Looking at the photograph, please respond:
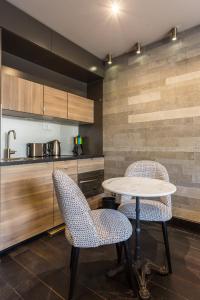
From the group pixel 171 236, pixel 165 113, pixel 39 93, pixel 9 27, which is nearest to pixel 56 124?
pixel 39 93

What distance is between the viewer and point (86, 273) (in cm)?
159

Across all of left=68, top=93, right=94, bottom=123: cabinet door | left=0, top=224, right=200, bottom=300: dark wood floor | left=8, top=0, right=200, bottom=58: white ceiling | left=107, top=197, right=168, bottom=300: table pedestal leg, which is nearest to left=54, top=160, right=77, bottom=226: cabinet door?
left=0, top=224, right=200, bottom=300: dark wood floor

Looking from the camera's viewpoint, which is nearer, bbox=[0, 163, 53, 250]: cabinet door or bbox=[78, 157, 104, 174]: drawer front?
bbox=[0, 163, 53, 250]: cabinet door

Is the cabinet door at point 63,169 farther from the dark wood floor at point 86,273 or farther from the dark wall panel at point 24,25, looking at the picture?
the dark wall panel at point 24,25

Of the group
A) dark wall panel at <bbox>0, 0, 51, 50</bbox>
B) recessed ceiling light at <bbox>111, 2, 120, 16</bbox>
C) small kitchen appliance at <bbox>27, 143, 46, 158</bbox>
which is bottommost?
small kitchen appliance at <bbox>27, 143, 46, 158</bbox>

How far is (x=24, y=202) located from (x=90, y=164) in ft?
3.82

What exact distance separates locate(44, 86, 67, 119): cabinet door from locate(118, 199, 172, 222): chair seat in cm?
154

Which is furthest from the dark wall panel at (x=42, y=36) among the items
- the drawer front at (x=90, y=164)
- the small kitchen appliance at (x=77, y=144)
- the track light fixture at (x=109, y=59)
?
the drawer front at (x=90, y=164)

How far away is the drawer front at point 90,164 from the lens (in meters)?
2.68

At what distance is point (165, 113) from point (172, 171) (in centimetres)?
79

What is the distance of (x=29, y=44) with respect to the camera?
7.11 feet

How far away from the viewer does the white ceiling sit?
194 centimetres

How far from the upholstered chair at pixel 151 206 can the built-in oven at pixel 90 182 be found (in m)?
0.85

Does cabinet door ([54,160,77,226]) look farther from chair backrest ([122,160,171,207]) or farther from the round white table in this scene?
the round white table
